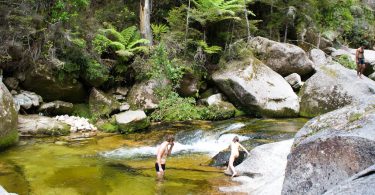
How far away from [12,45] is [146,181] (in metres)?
8.35

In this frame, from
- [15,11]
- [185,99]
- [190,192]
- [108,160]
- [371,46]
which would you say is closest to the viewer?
[190,192]

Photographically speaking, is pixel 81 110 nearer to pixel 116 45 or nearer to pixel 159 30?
pixel 116 45

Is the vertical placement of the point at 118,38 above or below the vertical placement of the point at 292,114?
above

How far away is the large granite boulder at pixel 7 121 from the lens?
1201 cm

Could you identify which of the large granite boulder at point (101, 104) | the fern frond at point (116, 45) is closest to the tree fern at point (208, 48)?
the fern frond at point (116, 45)

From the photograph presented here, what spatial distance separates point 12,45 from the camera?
1466 centimetres

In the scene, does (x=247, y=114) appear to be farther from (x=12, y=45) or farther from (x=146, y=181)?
(x=12, y=45)

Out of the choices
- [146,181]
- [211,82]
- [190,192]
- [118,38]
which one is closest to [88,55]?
[118,38]

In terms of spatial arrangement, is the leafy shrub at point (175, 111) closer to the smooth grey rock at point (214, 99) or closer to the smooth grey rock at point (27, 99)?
the smooth grey rock at point (214, 99)

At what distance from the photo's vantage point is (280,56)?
1898cm

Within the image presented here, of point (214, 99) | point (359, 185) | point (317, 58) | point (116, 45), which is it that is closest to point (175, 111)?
point (214, 99)

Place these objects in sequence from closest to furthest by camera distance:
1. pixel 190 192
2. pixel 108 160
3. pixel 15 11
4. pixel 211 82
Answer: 1. pixel 190 192
2. pixel 108 160
3. pixel 15 11
4. pixel 211 82

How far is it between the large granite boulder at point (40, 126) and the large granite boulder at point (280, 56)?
955 centimetres

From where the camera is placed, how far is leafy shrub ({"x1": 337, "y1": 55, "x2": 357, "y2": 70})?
2219 centimetres
